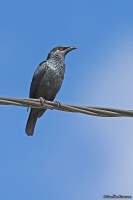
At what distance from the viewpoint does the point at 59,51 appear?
7727 millimetres

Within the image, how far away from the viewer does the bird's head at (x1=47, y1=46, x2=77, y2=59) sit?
766cm

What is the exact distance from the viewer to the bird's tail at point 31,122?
23.4 ft

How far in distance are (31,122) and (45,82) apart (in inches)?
37.8

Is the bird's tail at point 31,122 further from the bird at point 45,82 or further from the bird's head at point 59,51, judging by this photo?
the bird's head at point 59,51

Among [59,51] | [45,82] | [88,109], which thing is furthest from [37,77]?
[88,109]

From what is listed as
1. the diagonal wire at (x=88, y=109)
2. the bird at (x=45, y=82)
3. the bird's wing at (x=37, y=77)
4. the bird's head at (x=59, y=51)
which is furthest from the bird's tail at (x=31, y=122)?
the diagonal wire at (x=88, y=109)

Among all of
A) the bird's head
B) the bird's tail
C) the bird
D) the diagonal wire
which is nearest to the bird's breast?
the bird

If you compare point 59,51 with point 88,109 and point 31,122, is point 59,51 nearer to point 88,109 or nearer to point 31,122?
point 31,122

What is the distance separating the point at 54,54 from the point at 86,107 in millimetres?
3811

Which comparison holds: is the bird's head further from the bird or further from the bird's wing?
the bird's wing

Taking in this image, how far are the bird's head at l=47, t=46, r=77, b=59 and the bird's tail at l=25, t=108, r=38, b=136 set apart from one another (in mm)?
1383

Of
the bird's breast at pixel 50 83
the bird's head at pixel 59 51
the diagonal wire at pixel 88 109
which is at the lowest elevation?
the diagonal wire at pixel 88 109

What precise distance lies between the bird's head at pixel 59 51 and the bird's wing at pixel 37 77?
0.40m

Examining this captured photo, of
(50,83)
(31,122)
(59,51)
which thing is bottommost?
(31,122)
